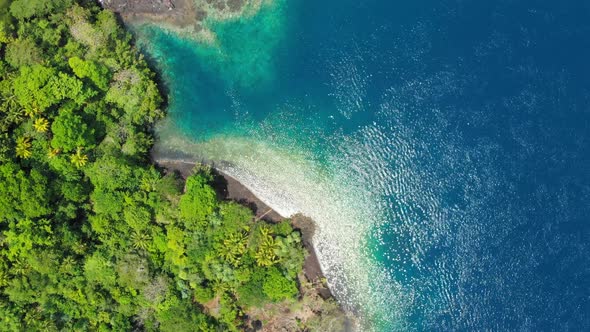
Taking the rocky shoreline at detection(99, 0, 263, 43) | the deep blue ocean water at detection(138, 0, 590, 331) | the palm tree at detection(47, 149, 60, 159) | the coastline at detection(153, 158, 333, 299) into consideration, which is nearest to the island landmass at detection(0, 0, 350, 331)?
the palm tree at detection(47, 149, 60, 159)

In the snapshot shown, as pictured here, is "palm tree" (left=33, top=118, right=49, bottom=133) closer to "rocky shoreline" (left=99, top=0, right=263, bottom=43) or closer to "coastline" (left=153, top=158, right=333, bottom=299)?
"coastline" (left=153, top=158, right=333, bottom=299)

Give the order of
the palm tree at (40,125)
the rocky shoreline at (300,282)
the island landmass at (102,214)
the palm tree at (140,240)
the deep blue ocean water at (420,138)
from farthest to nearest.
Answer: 1. the deep blue ocean water at (420,138)
2. the rocky shoreline at (300,282)
3. the palm tree at (140,240)
4. the island landmass at (102,214)
5. the palm tree at (40,125)

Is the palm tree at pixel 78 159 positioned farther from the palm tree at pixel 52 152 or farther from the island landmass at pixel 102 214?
the palm tree at pixel 52 152

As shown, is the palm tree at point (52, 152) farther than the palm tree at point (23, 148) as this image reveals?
Yes

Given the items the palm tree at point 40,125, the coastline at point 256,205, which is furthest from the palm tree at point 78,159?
the coastline at point 256,205

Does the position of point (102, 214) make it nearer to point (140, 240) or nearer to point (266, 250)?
point (140, 240)

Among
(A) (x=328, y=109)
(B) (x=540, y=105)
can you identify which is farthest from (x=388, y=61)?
(B) (x=540, y=105)
